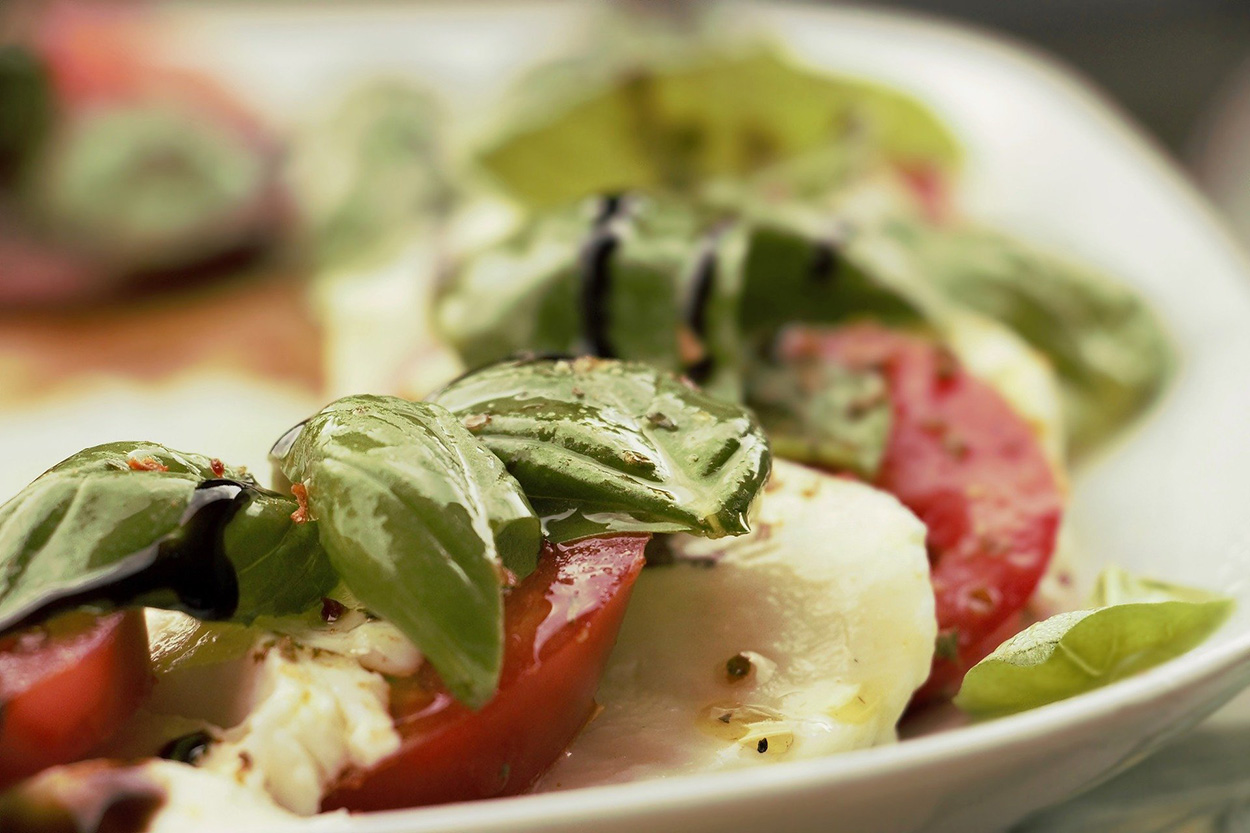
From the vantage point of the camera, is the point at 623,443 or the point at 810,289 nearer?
the point at 623,443

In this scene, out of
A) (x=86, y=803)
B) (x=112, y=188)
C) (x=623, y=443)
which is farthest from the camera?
(x=112, y=188)

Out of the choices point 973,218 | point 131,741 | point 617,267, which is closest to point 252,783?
point 131,741

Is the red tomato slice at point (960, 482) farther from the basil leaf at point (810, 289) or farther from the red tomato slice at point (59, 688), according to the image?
the red tomato slice at point (59, 688)

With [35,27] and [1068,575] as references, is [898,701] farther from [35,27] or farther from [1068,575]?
[35,27]

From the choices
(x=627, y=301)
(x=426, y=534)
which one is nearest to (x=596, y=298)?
(x=627, y=301)

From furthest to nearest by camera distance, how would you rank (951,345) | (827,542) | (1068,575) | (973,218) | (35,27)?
(35,27)
(973,218)
(951,345)
(1068,575)
(827,542)

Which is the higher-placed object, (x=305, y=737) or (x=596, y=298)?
(x=596, y=298)

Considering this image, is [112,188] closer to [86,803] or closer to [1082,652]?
[86,803]

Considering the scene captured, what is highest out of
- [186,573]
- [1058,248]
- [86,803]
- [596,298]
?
[1058,248]

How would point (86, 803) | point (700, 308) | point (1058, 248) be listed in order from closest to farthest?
point (86, 803)
point (700, 308)
point (1058, 248)
